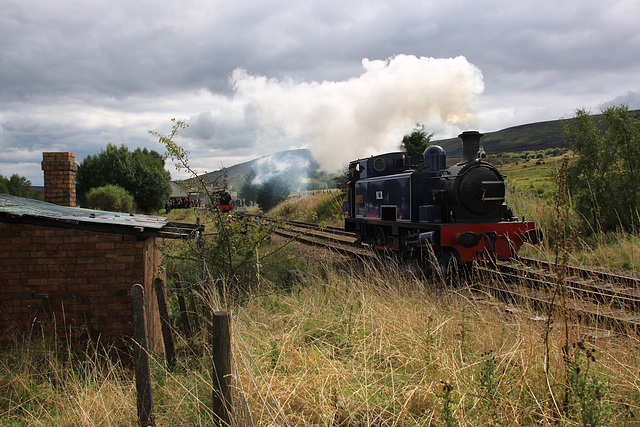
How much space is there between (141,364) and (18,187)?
54700 mm

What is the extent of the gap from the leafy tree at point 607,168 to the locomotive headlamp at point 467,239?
5.25 m

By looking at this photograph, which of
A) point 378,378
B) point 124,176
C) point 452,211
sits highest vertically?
point 124,176

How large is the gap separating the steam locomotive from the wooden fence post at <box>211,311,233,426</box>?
16.6ft

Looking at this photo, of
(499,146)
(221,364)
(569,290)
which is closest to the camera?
(221,364)

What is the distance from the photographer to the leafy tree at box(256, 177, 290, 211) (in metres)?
35.9

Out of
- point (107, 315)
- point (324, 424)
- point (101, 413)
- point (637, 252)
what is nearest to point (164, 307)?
point (107, 315)

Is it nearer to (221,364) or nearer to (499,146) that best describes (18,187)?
(221,364)

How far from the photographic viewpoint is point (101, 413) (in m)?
3.38

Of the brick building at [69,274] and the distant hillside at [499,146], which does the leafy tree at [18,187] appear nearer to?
the distant hillside at [499,146]

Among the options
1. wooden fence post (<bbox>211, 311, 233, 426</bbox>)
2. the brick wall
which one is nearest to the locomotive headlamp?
the brick wall

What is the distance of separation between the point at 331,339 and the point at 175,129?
3.86 meters

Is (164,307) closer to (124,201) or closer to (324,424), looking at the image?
(324,424)

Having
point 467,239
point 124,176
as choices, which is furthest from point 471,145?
point 124,176

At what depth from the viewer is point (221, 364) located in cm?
262
